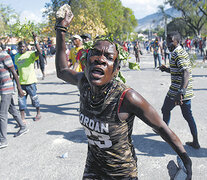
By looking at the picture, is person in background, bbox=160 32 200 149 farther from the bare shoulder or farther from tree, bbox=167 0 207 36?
tree, bbox=167 0 207 36

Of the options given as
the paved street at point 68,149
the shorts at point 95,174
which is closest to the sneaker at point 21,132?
the paved street at point 68,149

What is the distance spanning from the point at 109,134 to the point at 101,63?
565 millimetres

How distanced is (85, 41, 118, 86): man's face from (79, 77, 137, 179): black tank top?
16cm

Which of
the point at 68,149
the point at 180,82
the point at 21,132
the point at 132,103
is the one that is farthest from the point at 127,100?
the point at 21,132

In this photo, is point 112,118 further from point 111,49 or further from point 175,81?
point 175,81

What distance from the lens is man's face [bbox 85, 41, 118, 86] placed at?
1.54 meters

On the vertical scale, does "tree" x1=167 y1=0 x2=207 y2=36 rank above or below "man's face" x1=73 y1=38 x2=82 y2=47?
above

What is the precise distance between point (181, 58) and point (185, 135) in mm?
1711

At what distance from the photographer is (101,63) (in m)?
1.57

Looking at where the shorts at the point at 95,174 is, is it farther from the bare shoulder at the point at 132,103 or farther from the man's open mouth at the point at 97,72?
the man's open mouth at the point at 97,72

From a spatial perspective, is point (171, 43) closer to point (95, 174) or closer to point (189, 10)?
point (95, 174)

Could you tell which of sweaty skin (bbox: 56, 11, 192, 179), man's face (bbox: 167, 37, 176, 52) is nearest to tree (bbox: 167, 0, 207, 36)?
man's face (bbox: 167, 37, 176, 52)

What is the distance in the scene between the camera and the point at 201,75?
34.0ft

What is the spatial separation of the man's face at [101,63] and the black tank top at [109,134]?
156 mm
